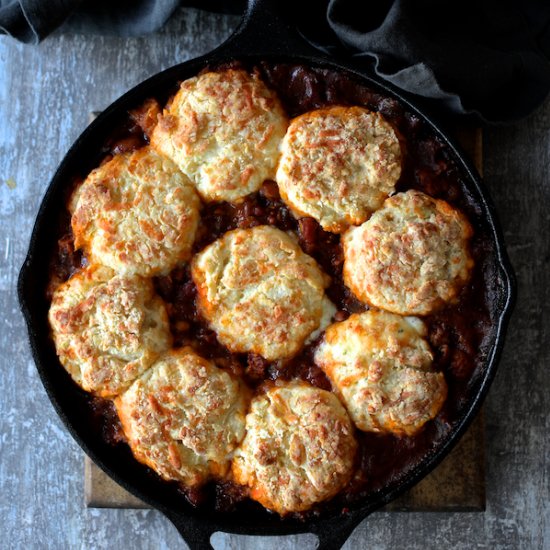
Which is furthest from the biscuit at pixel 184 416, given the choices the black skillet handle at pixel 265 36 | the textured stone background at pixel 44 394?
the black skillet handle at pixel 265 36

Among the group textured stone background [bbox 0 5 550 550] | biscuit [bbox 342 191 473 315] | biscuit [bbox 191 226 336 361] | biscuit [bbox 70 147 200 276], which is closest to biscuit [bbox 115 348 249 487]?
biscuit [bbox 191 226 336 361]

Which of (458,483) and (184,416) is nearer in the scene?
(184,416)

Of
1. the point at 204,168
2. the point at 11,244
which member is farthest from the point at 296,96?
the point at 11,244

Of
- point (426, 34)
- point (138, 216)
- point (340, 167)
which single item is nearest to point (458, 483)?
point (340, 167)

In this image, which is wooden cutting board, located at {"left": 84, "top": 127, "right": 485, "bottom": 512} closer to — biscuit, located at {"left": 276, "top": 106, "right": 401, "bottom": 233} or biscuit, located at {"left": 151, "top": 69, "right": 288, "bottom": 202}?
biscuit, located at {"left": 276, "top": 106, "right": 401, "bottom": 233}

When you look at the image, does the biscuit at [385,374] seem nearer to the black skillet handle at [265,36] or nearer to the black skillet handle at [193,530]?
the black skillet handle at [193,530]

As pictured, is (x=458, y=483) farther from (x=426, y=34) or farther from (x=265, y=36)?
→ (x=265, y=36)

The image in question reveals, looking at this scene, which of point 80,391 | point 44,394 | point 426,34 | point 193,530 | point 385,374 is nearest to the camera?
point 385,374

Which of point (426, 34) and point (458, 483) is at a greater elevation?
point (426, 34)
